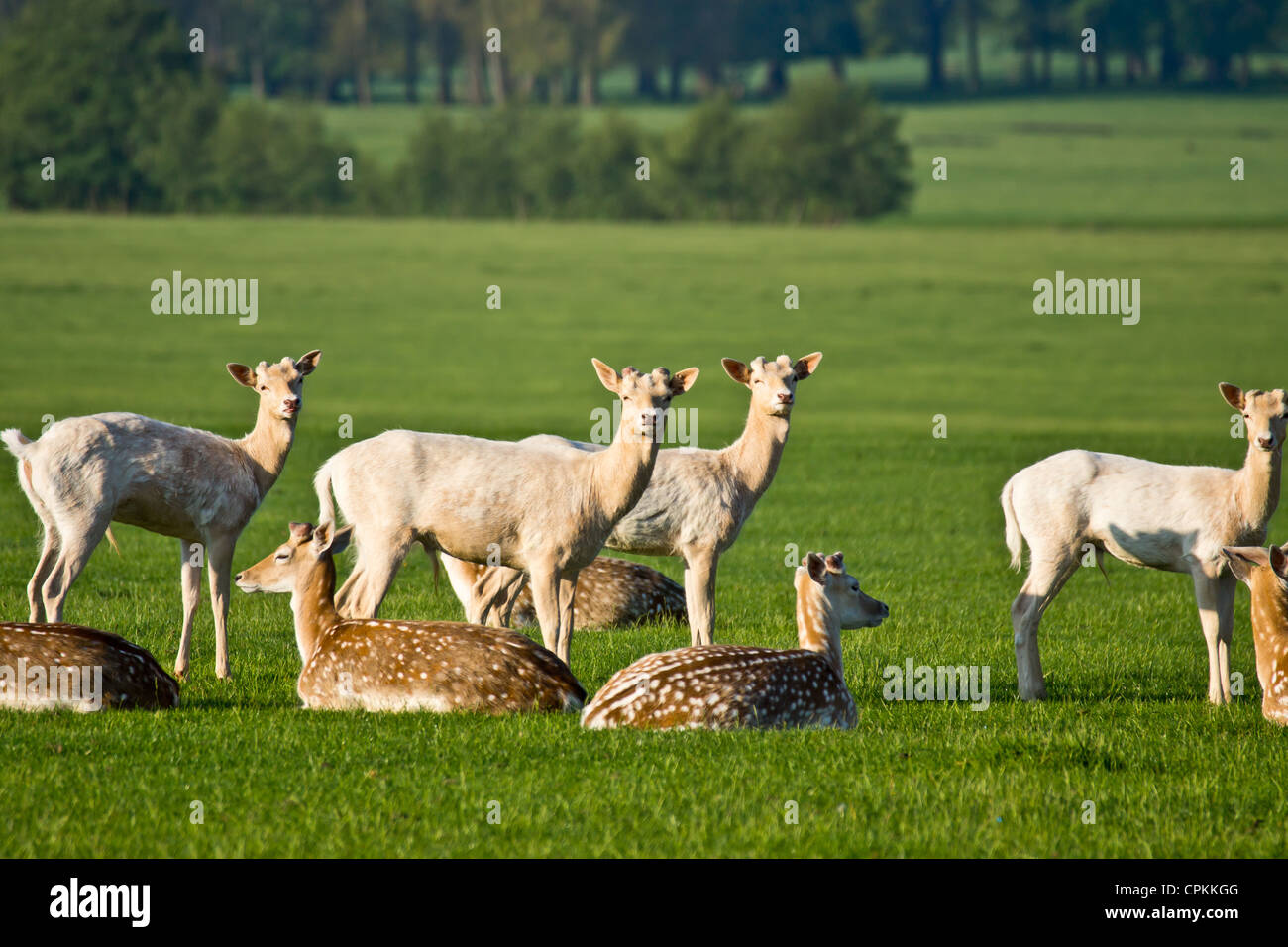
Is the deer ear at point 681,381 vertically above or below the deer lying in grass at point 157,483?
above

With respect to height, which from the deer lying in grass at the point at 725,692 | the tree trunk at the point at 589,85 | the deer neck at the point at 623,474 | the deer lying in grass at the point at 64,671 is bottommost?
the deer lying in grass at the point at 725,692

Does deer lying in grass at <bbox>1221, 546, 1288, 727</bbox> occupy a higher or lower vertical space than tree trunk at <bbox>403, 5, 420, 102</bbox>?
lower

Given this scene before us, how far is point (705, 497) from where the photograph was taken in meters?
11.9

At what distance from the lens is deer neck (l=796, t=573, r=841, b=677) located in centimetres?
998

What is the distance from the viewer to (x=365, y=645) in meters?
9.58

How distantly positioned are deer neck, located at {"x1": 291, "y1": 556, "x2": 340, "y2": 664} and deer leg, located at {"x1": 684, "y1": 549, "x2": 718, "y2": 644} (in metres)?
2.45

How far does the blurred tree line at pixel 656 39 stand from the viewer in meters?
127

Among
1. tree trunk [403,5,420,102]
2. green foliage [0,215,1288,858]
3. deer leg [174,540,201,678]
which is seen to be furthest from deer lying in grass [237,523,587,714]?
tree trunk [403,5,420,102]

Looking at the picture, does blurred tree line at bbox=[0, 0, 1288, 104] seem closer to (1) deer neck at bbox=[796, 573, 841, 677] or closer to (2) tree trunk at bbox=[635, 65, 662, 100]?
(2) tree trunk at bbox=[635, 65, 662, 100]

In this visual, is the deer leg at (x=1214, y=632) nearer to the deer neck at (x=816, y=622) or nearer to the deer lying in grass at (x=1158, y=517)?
the deer lying in grass at (x=1158, y=517)

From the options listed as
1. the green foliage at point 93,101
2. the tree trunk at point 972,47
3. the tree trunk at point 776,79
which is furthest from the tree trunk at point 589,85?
the green foliage at point 93,101

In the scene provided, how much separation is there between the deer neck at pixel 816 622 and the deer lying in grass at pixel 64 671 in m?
3.72
